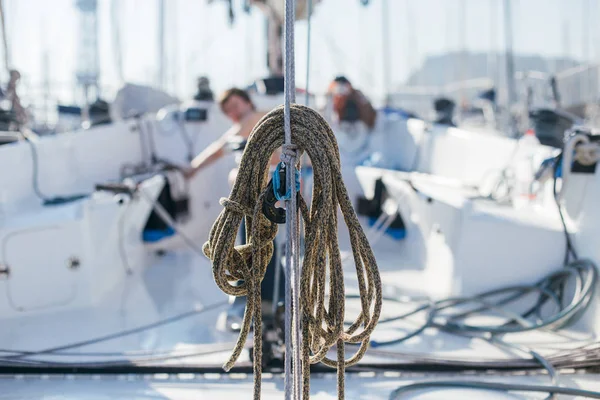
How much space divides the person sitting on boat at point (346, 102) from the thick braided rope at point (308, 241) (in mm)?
4669

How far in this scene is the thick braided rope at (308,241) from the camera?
1.41m

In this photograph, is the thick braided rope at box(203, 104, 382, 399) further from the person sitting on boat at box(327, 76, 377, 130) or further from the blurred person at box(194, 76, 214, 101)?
the blurred person at box(194, 76, 214, 101)

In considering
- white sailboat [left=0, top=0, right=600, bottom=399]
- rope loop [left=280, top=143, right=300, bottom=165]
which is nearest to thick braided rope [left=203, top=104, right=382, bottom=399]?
rope loop [left=280, top=143, right=300, bottom=165]

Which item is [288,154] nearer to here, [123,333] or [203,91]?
[123,333]

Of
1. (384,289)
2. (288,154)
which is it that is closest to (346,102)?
(384,289)

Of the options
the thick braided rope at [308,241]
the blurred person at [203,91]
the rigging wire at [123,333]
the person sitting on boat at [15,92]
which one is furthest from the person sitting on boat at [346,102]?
the thick braided rope at [308,241]

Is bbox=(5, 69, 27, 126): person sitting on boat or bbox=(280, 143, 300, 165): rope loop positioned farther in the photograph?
bbox=(5, 69, 27, 126): person sitting on boat

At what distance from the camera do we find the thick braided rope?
1.41m

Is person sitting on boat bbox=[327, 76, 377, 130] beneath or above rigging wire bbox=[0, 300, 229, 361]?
above

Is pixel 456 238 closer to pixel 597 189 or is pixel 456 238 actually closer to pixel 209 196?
pixel 597 189

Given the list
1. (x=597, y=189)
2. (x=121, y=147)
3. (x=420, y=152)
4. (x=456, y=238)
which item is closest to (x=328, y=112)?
(x=420, y=152)

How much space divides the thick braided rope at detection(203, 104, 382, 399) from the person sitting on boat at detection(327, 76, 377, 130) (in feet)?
15.3

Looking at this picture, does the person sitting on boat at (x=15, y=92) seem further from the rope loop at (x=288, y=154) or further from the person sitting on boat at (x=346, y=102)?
the rope loop at (x=288, y=154)

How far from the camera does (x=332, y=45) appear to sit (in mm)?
7711
